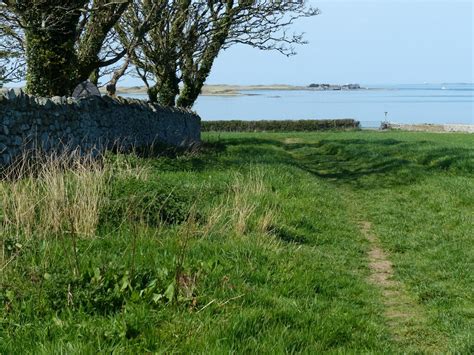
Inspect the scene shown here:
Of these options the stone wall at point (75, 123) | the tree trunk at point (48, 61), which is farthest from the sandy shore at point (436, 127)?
the tree trunk at point (48, 61)

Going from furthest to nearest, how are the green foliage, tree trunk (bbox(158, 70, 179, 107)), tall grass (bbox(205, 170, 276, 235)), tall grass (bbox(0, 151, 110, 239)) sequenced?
1. tree trunk (bbox(158, 70, 179, 107))
2. tall grass (bbox(205, 170, 276, 235))
3. the green foliage
4. tall grass (bbox(0, 151, 110, 239))

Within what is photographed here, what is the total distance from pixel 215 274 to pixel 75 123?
26.2 feet

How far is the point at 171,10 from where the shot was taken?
81.6 ft

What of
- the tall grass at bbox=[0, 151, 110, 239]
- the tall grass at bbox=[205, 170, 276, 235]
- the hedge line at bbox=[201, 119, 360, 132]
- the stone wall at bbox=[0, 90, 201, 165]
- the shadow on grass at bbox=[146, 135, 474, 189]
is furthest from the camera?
the hedge line at bbox=[201, 119, 360, 132]

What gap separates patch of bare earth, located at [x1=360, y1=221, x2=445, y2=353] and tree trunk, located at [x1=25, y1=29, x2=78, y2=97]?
8659 millimetres

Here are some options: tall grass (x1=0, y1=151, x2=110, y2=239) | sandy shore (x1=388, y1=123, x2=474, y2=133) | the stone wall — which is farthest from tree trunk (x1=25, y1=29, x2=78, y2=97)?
sandy shore (x1=388, y1=123, x2=474, y2=133)

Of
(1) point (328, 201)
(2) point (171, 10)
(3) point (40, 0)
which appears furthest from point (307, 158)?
(3) point (40, 0)

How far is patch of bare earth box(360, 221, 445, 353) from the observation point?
544cm

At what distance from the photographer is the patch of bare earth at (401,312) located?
17.8 feet

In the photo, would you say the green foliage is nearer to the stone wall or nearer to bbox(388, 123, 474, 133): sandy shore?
the stone wall

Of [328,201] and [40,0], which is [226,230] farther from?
[40,0]

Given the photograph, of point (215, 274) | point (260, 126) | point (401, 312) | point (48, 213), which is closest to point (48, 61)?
point (48, 213)

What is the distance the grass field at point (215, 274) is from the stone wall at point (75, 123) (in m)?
1.54

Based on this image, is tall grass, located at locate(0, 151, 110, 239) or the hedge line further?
the hedge line
